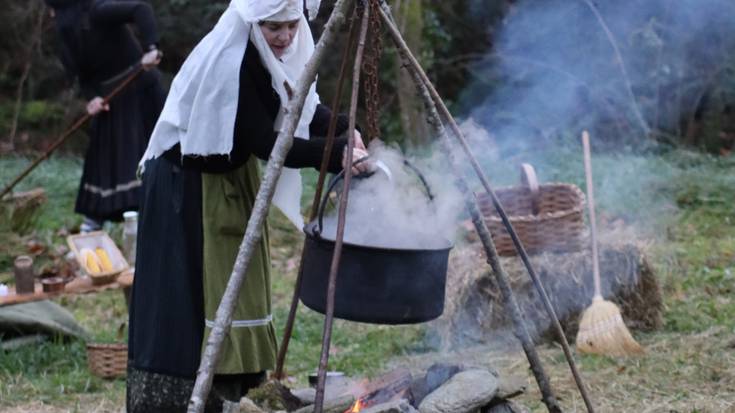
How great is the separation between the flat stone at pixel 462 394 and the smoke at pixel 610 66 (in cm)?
673

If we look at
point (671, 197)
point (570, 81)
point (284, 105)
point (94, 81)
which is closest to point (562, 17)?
point (570, 81)

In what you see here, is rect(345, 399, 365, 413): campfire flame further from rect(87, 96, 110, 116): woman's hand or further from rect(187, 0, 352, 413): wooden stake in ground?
rect(87, 96, 110, 116): woman's hand

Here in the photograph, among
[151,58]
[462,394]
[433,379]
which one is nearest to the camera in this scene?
[462,394]

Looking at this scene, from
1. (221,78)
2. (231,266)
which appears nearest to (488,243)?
(231,266)

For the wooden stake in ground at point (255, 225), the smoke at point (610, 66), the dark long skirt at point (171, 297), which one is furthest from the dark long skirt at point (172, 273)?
the smoke at point (610, 66)

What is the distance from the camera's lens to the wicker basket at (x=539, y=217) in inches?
231

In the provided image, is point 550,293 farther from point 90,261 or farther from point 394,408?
point 394,408

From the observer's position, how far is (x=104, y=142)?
789 centimetres

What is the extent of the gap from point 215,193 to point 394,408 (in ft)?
3.36

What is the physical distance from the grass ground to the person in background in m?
0.67

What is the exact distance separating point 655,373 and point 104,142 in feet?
14.7

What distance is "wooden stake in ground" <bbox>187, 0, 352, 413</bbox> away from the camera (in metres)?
3.22

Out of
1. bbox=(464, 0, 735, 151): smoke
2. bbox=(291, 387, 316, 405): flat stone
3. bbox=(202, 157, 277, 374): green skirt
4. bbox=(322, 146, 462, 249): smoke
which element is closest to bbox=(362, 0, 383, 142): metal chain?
bbox=(322, 146, 462, 249): smoke

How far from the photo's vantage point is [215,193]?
12.3 feet
